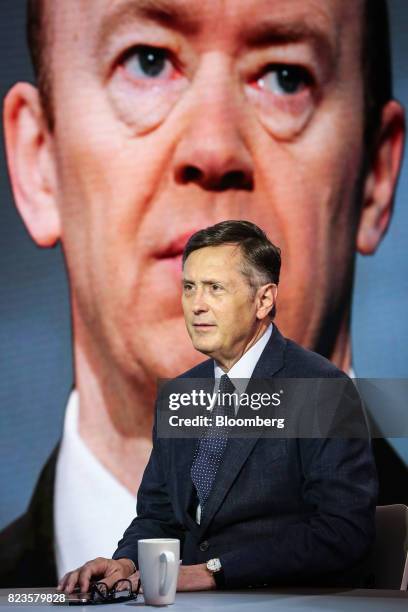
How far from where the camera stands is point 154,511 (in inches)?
76.2

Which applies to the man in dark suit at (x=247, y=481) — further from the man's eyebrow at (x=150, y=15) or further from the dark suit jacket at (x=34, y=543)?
the man's eyebrow at (x=150, y=15)

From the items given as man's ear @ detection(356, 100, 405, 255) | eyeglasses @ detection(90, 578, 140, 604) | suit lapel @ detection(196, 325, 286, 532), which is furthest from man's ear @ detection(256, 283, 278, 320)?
man's ear @ detection(356, 100, 405, 255)

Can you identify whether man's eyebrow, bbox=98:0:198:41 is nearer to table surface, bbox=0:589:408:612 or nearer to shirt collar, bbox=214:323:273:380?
shirt collar, bbox=214:323:273:380

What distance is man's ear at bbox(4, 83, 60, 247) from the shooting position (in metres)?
3.29

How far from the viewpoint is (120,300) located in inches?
128

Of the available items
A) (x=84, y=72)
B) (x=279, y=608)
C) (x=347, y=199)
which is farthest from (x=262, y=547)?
(x=84, y=72)

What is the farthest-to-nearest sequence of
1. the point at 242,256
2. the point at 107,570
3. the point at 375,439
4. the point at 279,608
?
the point at 375,439, the point at 242,256, the point at 107,570, the point at 279,608

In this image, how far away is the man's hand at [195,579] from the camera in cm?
162

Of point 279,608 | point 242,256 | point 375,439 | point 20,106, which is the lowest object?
point 279,608

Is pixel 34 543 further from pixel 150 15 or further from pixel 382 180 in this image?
pixel 150 15

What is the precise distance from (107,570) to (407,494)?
5.94ft

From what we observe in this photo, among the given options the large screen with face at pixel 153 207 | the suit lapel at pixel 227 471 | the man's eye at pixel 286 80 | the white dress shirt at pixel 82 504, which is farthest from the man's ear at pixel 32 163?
the suit lapel at pixel 227 471

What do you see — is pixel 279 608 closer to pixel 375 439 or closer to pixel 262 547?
pixel 262 547

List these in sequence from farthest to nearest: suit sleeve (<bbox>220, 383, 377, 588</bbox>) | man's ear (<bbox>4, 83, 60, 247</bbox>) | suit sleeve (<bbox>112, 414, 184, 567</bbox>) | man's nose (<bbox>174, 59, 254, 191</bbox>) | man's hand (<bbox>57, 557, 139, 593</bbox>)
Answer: man's ear (<bbox>4, 83, 60, 247</bbox>) < man's nose (<bbox>174, 59, 254, 191</bbox>) < suit sleeve (<bbox>112, 414, 184, 567</bbox>) < suit sleeve (<bbox>220, 383, 377, 588</bbox>) < man's hand (<bbox>57, 557, 139, 593</bbox>)
